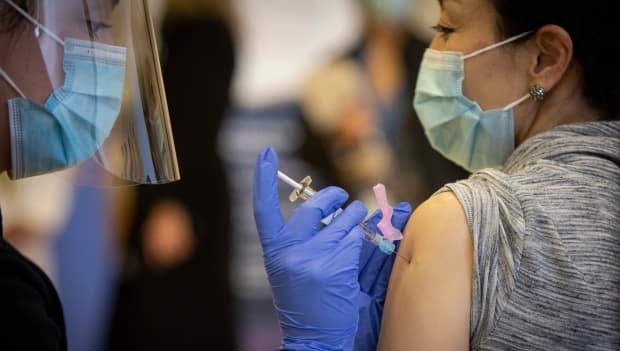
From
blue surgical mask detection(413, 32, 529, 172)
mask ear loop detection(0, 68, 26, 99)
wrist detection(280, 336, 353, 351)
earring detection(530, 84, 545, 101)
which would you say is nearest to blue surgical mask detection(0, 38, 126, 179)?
mask ear loop detection(0, 68, 26, 99)

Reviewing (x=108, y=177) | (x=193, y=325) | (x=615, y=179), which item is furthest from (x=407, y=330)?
(x=193, y=325)

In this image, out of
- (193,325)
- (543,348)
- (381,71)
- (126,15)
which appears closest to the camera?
(543,348)

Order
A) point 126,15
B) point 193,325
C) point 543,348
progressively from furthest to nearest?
point 193,325 → point 126,15 → point 543,348

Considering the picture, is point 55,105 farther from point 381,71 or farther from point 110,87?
point 381,71

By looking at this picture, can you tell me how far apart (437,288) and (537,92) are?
1.34ft

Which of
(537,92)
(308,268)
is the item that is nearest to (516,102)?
(537,92)

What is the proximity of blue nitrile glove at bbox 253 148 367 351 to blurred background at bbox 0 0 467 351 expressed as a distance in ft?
5.57

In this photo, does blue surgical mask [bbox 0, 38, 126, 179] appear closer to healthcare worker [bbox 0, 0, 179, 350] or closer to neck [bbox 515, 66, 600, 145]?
healthcare worker [bbox 0, 0, 179, 350]

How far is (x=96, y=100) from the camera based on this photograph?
1.38m

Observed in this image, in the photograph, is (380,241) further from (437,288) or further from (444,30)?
(444,30)

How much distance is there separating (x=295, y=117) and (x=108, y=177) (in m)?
2.02

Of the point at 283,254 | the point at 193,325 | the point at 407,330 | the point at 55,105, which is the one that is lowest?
the point at 193,325

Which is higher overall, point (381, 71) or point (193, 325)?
point (381, 71)

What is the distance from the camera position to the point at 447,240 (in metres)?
1.28
